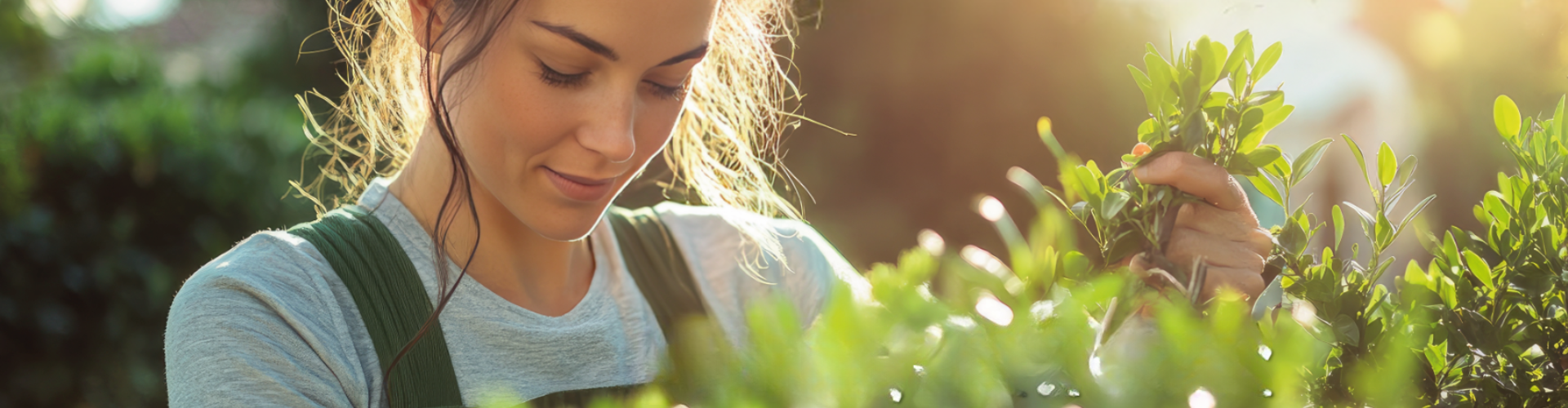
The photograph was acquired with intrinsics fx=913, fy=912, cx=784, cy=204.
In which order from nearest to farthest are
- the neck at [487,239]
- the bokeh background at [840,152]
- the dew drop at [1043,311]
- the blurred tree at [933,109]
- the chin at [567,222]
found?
1. the dew drop at [1043,311]
2. the chin at [567,222]
3. the neck at [487,239]
4. the bokeh background at [840,152]
5. the blurred tree at [933,109]

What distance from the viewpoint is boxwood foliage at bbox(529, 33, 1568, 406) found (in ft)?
1.92

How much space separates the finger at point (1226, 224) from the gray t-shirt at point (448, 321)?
2.13ft

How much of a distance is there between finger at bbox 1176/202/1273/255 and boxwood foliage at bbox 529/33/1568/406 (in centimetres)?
4

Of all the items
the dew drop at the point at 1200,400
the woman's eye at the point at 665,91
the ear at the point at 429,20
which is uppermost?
the ear at the point at 429,20

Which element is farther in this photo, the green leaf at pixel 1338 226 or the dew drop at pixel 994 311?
the green leaf at pixel 1338 226

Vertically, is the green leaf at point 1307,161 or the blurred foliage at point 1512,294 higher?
the green leaf at point 1307,161

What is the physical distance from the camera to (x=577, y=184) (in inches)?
59.9

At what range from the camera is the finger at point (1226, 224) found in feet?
3.03

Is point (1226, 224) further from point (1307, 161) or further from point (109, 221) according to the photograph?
point (109, 221)

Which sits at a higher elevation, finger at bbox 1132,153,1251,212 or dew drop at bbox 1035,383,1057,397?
finger at bbox 1132,153,1251,212

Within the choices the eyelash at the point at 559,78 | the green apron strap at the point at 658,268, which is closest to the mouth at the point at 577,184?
the eyelash at the point at 559,78

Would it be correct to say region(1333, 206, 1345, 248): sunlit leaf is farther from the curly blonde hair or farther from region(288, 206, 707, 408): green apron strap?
the curly blonde hair

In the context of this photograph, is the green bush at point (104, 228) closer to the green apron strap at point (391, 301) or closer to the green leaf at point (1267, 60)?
the green apron strap at point (391, 301)

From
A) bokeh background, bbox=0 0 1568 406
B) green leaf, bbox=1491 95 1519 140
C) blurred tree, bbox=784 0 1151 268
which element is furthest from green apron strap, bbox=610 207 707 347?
blurred tree, bbox=784 0 1151 268
